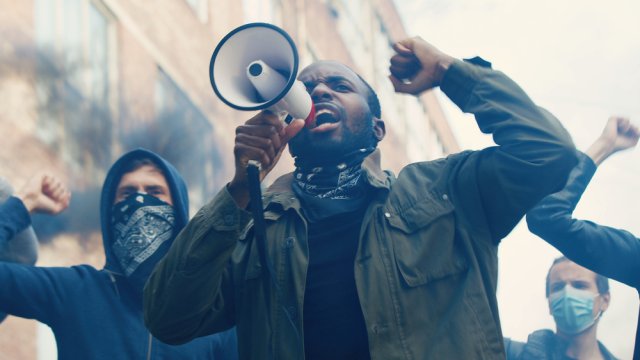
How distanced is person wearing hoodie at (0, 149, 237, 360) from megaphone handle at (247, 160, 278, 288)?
1.12 meters

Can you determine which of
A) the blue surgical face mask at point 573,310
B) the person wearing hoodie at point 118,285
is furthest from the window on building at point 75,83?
the blue surgical face mask at point 573,310

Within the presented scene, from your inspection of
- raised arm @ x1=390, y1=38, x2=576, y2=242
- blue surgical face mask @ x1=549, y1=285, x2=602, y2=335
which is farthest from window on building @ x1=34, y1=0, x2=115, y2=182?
raised arm @ x1=390, y1=38, x2=576, y2=242

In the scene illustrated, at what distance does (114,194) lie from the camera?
4168 millimetres

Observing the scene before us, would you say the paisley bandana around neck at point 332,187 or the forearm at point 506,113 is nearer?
the forearm at point 506,113

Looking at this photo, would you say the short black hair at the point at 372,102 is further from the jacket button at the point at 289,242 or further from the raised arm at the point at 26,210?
the raised arm at the point at 26,210

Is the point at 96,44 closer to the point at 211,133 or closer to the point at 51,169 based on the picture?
the point at 51,169

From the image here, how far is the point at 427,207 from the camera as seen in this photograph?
278 cm

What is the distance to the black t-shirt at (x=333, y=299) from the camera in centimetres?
256

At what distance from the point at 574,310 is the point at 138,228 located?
2.72 m

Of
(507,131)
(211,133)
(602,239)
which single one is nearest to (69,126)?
(211,133)

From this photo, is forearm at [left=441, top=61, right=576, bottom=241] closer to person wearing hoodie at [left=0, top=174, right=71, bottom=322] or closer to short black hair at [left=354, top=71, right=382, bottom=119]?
short black hair at [left=354, top=71, right=382, bottom=119]

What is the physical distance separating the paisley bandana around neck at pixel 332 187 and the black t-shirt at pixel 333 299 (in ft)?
0.28

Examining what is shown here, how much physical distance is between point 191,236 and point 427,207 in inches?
26.8

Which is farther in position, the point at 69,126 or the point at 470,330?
the point at 69,126
